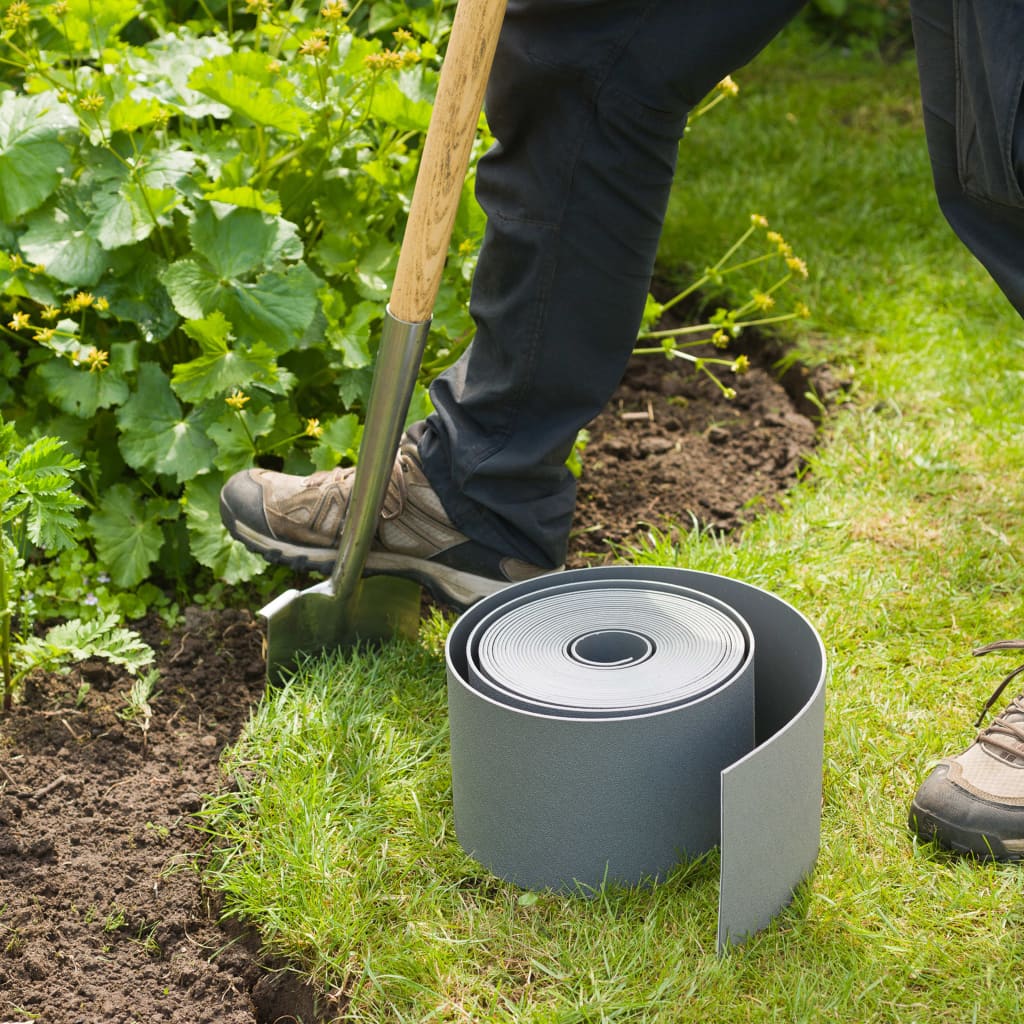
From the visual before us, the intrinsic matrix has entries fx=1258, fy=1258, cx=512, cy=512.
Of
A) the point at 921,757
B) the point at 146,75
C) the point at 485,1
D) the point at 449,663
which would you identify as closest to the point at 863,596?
the point at 921,757

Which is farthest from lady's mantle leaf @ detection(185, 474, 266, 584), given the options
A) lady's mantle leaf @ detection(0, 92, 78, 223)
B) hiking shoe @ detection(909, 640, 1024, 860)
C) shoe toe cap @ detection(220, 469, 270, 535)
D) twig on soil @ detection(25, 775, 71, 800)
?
hiking shoe @ detection(909, 640, 1024, 860)

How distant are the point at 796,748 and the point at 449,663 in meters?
0.45

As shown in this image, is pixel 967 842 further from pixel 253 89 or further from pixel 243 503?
pixel 253 89

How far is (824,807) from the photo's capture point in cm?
181

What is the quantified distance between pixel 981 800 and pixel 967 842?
59mm

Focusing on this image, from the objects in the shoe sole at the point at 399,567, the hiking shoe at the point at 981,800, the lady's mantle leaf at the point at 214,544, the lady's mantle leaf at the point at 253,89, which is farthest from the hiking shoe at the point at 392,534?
the hiking shoe at the point at 981,800

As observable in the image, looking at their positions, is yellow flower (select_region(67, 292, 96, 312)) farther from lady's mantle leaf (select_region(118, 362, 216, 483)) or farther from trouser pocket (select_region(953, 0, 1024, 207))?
trouser pocket (select_region(953, 0, 1024, 207))

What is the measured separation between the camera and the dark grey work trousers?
1.68 m

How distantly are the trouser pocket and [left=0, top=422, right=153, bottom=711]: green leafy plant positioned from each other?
1.28 meters

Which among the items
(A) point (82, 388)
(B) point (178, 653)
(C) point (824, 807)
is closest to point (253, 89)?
(A) point (82, 388)

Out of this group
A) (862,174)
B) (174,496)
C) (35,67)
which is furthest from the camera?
(862,174)

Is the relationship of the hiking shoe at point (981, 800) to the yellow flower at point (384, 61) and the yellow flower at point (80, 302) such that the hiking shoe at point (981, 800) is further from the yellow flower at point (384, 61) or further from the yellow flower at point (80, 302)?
the yellow flower at point (80, 302)

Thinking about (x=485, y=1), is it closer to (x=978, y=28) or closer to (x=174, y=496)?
(x=978, y=28)

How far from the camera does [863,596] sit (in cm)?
228
